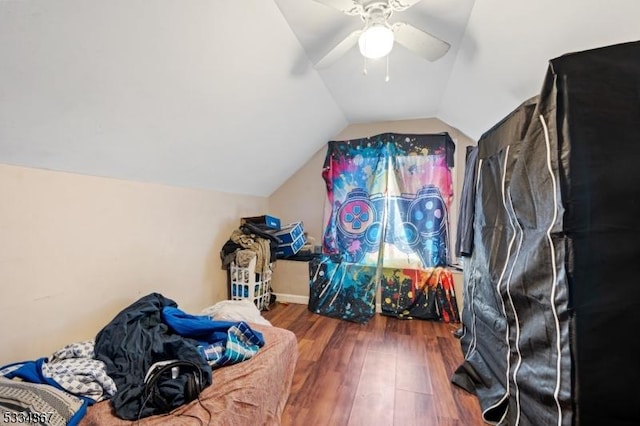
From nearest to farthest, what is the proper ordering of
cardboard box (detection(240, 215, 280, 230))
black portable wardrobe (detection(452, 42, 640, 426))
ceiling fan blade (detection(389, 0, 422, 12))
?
black portable wardrobe (detection(452, 42, 640, 426))
ceiling fan blade (detection(389, 0, 422, 12))
cardboard box (detection(240, 215, 280, 230))

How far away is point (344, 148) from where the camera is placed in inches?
137

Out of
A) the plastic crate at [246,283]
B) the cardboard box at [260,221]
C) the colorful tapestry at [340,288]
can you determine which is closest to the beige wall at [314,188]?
the colorful tapestry at [340,288]

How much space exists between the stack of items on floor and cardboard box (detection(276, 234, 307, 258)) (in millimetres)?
1593

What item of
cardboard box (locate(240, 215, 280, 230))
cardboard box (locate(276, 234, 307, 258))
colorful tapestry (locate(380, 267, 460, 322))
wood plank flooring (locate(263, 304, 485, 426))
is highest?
cardboard box (locate(240, 215, 280, 230))

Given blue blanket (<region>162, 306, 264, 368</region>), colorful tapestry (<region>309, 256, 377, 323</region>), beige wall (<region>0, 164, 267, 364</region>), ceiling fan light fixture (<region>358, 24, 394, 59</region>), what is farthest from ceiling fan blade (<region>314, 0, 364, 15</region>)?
colorful tapestry (<region>309, 256, 377, 323</region>)

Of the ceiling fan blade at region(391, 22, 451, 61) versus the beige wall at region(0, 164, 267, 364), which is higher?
the ceiling fan blade at region(391, 22, 451, 61)

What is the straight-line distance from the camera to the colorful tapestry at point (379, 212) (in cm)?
311

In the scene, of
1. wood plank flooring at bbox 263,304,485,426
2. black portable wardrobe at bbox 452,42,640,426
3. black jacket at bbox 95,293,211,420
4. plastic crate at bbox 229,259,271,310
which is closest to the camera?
black portable wardrobe at bbox 452,42,640,426

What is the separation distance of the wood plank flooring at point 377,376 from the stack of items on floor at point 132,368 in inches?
22.6

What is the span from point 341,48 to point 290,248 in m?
2.15

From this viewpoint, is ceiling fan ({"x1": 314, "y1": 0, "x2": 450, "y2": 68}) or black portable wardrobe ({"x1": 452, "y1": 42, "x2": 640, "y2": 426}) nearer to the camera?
black portable wardrobe ({"x1": 452, "y1": 42, "x2": 640, "y2": 426})

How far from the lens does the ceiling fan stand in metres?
1.30

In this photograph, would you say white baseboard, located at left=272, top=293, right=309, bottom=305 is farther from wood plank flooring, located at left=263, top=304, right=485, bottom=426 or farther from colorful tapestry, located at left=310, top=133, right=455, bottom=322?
wood plank flooring, located at left=263, top=304, right=485, bottom=426

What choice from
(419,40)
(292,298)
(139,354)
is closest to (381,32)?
(419,40)
